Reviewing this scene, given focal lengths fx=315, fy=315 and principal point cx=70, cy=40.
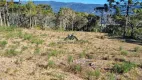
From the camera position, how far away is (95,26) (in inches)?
2486

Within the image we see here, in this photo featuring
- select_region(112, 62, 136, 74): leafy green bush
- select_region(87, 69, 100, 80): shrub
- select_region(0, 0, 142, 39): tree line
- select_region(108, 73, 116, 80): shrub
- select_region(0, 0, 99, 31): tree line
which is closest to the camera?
select_region(108, 73, 116, 80): shrub

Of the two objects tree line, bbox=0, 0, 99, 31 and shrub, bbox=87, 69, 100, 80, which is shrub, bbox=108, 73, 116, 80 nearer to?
shrub, bbox=87, 69, 100, 80

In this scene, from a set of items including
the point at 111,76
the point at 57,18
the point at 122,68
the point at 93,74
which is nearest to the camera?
the point at 111,76

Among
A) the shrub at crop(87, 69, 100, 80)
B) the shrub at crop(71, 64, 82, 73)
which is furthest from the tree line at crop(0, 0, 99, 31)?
the shrub at crop(87, 69, 100, 80)

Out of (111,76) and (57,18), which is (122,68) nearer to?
(111,76)

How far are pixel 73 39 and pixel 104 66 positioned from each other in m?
8.59

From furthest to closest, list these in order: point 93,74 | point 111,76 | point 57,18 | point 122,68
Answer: point 57,18 → point 122,68 → point 93,74 → point 111,76

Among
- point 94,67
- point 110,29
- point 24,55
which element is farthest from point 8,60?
point 110,29

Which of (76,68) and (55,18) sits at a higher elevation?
(76,68)

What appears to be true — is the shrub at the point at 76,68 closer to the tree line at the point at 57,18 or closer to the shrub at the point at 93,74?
the shrub at the point at 93,74

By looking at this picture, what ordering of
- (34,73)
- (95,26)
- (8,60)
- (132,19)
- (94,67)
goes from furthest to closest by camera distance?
(95,26) < (132,19) < (8,60) < (94,67) < (34,73)

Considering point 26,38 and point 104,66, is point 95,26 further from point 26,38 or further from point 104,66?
point 104,66

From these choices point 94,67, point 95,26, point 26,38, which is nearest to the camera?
point 94,67

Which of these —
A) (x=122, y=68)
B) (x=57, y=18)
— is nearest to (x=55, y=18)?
(x=57, y=18)
